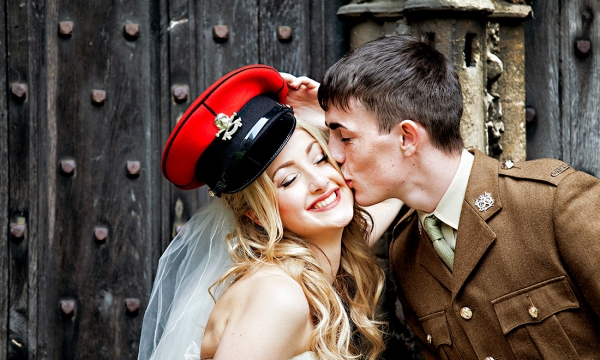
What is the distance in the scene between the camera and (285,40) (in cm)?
248

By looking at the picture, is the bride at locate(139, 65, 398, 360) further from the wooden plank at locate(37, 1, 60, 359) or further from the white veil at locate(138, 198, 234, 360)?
the wooden plank at locate(37, 1, 60, 359)

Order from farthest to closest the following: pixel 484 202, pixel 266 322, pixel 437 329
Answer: pixel 437 329, pixel 484 202, pixel 266 322

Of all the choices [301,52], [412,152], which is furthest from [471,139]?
[301,52]

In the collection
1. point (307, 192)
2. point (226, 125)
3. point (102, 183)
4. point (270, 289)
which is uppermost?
point (226, 125)

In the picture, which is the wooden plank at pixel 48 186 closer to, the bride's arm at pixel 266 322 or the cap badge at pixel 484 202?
the bride's arm at pixel 266 322

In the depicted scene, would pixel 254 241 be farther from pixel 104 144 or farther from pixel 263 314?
pixel 104 144

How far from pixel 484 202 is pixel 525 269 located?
21cm

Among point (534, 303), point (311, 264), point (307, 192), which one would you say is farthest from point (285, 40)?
point (534, 303)

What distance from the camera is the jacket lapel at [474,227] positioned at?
1844 millimetres

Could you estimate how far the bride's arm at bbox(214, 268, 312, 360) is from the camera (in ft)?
5.76

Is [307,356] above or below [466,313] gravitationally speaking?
below

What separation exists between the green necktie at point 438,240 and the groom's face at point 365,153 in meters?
0.14

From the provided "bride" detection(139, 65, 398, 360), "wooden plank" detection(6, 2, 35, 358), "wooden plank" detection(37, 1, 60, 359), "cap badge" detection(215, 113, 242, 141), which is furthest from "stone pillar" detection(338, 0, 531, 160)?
"wooden plank" detection(6, 2, 35, 358)

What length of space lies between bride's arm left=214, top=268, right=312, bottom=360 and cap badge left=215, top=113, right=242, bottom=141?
41 centimetres
